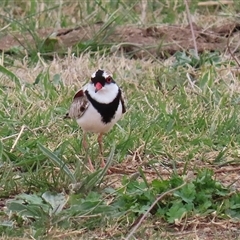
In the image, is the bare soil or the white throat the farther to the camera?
the bare soil

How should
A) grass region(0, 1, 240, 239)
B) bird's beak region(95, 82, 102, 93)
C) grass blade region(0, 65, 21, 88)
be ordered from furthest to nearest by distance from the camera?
grass blade region(0, 65, 21, 88), bird's beak region(95, 82, 102, 93), grass region(0, 1, 240, 239)

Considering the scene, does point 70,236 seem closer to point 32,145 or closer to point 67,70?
point 32,145

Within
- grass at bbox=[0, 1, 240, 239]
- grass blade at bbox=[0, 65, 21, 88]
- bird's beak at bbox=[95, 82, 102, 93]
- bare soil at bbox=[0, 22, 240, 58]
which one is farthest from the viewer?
bare soil at bbox=[0, 22, 240, 58]

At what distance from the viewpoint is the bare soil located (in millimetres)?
6723

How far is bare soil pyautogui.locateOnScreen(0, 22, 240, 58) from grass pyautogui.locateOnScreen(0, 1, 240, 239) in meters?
0.11

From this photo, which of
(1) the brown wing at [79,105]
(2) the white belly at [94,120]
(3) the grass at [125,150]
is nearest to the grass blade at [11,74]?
(3) the grass at [125,150]

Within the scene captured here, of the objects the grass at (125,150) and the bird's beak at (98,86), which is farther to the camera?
the bird's beak at (98,86)

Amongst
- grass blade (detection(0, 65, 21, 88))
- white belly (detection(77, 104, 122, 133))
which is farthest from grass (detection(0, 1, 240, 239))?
white belly (detection(77, 104, 122, 133))

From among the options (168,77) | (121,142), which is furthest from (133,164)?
(168,77)

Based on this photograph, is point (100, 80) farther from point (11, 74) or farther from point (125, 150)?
point (11, 74)

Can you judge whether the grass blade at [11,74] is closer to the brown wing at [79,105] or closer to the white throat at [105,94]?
the brown wing at [79,105]

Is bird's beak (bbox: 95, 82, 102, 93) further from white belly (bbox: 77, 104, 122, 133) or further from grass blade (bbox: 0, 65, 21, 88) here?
grass blade (bbox: 0, 65, 21, 88)

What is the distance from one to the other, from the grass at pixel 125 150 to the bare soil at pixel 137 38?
0.11 metres

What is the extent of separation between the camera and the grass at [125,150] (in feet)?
12.7
